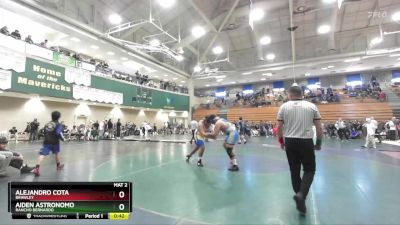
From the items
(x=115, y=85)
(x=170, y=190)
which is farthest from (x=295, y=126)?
(x=115, y=85)

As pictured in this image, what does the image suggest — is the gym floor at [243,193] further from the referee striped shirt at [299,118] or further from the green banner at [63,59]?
the green banner at [63,59]

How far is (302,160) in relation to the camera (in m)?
2.54

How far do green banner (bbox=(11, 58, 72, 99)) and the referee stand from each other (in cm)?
1446

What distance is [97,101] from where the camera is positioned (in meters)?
16.9

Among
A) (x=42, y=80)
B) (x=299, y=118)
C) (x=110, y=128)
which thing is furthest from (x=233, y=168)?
(x=42, y=80)

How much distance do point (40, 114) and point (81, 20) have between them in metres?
6.91

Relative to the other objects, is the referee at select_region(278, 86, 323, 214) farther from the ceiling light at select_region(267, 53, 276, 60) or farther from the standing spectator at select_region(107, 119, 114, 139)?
the ceiling light at select_region(267, 53, 276, 60)

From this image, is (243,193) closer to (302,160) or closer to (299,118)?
(302,160)

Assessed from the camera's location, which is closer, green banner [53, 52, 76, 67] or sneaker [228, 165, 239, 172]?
sneaker [228, 165, 239, 172]

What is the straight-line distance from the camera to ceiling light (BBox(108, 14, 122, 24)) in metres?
13.3

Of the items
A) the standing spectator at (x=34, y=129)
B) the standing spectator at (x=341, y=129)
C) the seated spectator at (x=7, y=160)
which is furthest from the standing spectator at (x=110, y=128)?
the standing spectator at (x=341, y=129)

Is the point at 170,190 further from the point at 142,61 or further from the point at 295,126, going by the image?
the point at 142,61

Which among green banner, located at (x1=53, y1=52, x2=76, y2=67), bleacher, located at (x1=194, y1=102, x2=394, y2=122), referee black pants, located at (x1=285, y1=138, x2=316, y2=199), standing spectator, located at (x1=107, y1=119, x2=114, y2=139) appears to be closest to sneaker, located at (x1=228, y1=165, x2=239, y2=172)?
referee black pants, located at (x1=285, y1=138, x2=316, y2=199)

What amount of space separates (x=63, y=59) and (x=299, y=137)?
16.2 m
